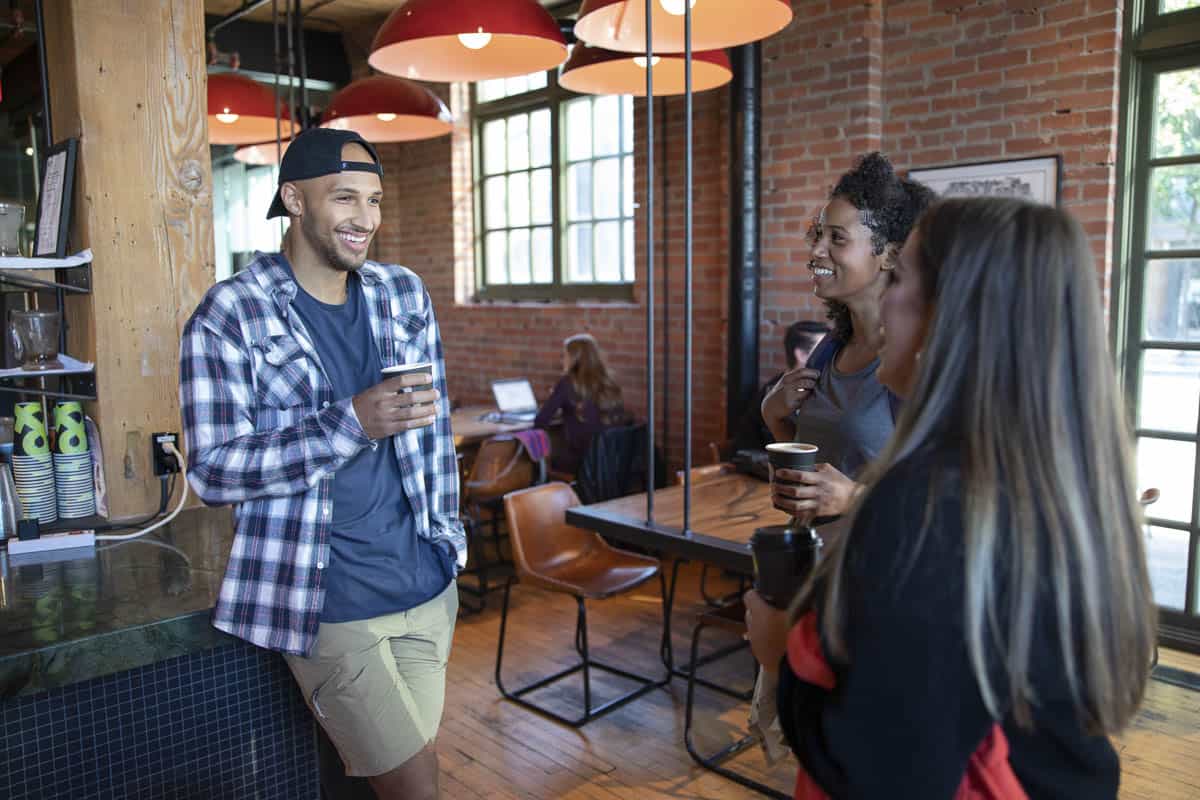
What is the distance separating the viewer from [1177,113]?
3.76 meters

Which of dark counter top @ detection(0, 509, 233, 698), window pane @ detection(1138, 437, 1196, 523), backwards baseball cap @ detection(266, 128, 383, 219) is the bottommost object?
window pane @ detection(1138, 437, 1196, 523)

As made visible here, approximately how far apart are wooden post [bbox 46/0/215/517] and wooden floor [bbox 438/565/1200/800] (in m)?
1.43

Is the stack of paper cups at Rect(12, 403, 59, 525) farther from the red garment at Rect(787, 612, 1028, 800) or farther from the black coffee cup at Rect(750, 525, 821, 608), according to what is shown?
the red garment at Rect(787, 612, 1028, 800)

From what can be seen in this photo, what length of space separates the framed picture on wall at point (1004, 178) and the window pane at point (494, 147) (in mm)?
3616

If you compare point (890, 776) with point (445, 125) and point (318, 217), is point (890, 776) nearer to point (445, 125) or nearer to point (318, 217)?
point (318, 217)

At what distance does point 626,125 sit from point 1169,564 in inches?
153

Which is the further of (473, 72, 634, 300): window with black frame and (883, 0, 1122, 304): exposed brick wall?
(473, 72, 634, 300): window with black frame

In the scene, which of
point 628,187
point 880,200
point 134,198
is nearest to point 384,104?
point 134,198

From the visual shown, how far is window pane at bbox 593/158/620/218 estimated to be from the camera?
243 inches

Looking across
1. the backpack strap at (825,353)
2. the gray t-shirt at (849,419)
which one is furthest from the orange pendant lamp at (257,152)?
the gray t-shirt at (849,419)

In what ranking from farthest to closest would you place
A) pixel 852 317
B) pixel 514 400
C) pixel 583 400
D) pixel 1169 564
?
pixel 514 400 → pixel 583 400 → pixel 1169 564 → pixel 852 317

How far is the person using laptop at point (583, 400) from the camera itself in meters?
5.19

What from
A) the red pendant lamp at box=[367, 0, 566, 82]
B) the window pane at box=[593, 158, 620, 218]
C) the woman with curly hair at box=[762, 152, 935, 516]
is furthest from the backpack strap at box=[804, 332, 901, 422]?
the window pane at box=[593, 158, 620, 218]

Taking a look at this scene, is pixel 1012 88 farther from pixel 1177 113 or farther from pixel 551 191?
pixel 551 191
